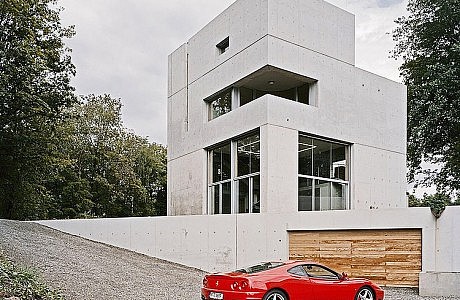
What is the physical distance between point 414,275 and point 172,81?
1655 centimetres

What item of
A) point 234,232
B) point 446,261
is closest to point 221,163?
point 234,232

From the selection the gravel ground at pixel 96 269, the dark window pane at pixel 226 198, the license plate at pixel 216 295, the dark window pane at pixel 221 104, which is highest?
the dark window pane at pixel 221 104

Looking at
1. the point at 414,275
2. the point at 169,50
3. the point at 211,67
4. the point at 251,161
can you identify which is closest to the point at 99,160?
the point at 169,50

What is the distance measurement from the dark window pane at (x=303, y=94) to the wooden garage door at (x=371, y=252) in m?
7.21

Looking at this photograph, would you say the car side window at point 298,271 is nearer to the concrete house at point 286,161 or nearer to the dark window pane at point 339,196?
the concrete house at point 286,161

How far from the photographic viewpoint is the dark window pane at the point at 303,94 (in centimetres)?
2088

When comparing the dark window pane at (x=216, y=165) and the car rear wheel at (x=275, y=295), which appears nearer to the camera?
the car rear wheel at (x=275, y=295)

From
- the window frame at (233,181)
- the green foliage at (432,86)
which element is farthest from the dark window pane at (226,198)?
the green foliage at (432,86)

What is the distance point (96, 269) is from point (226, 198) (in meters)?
7.49

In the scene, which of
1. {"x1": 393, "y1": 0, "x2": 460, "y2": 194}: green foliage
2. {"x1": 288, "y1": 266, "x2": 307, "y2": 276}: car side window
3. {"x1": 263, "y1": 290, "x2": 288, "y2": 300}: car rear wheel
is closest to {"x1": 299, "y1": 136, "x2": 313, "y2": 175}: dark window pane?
{"x1": 288, "y1": 266, "x2": 307, "y2": 276}: car side window

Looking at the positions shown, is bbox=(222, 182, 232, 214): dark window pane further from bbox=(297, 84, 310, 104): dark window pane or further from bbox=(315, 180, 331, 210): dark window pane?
bbox=(297, 84, 310, 104): dark window pane

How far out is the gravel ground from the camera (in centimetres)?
1195

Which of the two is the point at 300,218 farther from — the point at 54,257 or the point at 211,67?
the point at 211,67

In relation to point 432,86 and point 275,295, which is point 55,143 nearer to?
point 432,86
